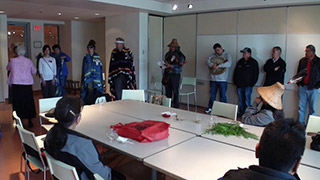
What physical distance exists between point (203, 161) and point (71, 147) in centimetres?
98

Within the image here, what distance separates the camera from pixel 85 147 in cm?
204

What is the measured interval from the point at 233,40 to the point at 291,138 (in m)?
5.65

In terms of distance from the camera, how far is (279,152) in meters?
1.27

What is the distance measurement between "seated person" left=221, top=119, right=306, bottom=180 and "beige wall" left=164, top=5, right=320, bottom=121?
16.4ft

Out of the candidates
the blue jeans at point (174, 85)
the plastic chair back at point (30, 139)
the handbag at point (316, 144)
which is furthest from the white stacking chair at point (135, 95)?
the handbag at point (316, 144)

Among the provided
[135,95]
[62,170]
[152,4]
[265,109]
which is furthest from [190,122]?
[152,4]

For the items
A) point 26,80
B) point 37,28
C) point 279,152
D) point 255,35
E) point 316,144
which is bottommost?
point 316,144

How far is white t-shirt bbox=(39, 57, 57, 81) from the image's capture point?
5711mm

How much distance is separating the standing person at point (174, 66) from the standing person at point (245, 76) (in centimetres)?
131

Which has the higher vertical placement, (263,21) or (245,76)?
(263,21)

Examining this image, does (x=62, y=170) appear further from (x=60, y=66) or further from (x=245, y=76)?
(x=60, y=66)

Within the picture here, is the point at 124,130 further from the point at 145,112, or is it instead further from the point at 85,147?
the point at 145,112

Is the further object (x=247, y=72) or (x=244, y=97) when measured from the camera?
(x=244, y=97)

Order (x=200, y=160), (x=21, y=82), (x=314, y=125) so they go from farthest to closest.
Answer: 1. (x=21, y=82)
2. (x=314, y=125)
3. (x=200, y=160)
